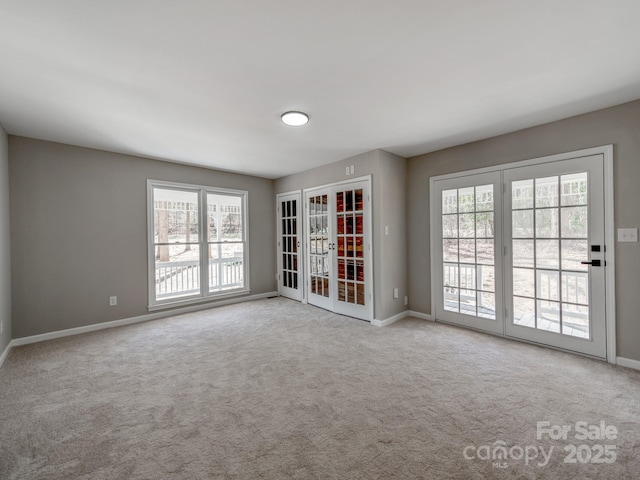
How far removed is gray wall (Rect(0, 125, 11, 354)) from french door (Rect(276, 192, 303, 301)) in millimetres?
3748

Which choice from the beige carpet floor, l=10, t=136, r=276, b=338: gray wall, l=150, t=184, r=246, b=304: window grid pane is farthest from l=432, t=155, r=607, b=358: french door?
l=10, t=136, r=276, b=338: gray wall

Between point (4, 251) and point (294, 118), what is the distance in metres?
3.51

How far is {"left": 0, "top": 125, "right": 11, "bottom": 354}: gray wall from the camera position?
2924 millimetres

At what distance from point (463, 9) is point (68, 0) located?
2.08 metres

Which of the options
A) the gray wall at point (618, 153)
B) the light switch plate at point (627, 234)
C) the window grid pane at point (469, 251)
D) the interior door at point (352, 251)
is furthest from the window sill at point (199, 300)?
the light switch plate at point (627, 234)

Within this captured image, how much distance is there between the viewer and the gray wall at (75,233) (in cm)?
330

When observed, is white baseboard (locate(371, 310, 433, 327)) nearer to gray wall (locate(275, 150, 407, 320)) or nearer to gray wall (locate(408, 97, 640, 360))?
gray wall (locate(275, 150, 407, 320))

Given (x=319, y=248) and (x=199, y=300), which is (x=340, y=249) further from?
(x=199, y=300)

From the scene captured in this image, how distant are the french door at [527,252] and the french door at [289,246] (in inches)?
95.6

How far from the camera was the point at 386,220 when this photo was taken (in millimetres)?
3926

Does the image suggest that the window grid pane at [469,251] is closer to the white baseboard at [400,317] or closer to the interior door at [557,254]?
the interior door at [557,254]

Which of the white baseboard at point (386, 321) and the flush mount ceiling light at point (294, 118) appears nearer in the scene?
the flush mount ceiling light at point (294, 118)

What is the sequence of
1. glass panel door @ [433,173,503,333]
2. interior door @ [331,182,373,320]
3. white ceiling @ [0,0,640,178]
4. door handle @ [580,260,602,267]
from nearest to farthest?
white ceiling @ [0,0,640,178] < door handle @ [580,260,602,267] < glass panel door @ [433,173,503,333] < interior door @ [331,182,373,320]

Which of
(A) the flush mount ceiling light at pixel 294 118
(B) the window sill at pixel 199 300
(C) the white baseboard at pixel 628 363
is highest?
(A) the flush mount ceiling light at pixel 294 118
